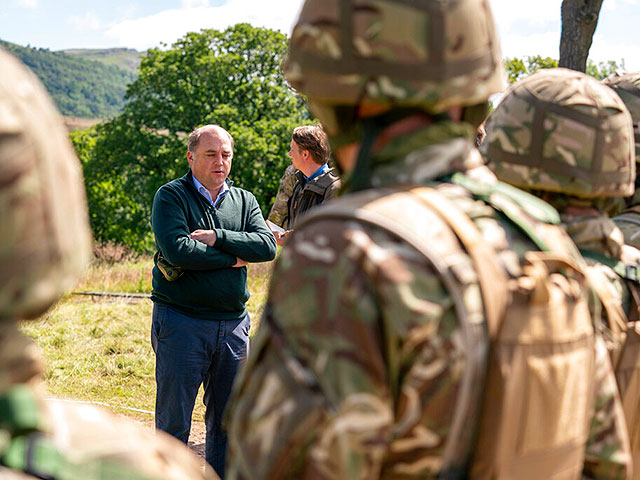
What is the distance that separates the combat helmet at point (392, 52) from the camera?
4.87ft

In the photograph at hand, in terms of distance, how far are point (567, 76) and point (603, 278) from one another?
2.07 feet

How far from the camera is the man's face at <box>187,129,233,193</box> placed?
464 cm

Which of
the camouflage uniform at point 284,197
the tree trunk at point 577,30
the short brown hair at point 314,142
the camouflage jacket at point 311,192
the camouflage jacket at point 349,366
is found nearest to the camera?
the camouflage jacket at point 349,366

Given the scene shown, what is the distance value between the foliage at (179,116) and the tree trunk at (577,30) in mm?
21447

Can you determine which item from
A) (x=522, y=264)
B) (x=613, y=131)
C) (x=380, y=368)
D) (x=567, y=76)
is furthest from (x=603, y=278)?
(x=380, y=368)

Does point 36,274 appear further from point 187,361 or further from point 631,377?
point 187,361

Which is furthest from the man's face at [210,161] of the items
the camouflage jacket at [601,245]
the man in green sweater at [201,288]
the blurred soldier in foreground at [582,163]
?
the camouflage jacket at [601,245]

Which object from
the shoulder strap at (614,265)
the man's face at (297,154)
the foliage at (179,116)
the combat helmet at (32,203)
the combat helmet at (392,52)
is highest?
the combat helmet at (392,52)

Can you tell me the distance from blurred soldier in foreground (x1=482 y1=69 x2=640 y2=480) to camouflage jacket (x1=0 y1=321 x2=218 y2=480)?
1548mm

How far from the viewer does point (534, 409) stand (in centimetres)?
148

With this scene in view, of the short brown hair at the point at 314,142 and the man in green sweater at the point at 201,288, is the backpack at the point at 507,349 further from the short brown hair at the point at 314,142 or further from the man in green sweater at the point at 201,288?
the short brown hair at the point at 314,142

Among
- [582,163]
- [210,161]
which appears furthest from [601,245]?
[210,161]

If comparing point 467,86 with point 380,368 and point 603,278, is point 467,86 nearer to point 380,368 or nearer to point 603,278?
point 380,368

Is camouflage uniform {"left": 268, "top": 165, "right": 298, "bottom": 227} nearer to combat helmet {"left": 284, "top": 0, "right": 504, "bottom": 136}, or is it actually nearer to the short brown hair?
the short brown hair
